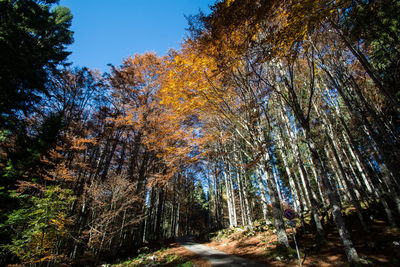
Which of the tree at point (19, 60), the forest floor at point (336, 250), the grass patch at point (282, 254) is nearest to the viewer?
the forest floor at point (336, 250)

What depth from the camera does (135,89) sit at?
1216 cm

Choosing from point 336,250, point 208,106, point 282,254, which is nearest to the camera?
point 336,250

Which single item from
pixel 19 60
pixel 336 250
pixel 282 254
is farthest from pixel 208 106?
pixel 19 60

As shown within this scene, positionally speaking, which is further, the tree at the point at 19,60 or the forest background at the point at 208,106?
the tree at the point at 19,60

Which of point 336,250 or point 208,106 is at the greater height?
point 208,106

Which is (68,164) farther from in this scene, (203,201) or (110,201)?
(203,201)

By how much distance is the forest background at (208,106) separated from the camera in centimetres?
473

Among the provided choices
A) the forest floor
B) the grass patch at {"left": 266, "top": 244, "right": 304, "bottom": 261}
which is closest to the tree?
the forest floor

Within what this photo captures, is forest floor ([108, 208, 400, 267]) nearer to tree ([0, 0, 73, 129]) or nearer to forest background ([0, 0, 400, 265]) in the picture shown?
forest background ([0, 0, 400, 265])

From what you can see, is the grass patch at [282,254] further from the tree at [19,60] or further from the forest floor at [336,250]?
the tree at [19,60]

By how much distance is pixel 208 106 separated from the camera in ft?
23.2

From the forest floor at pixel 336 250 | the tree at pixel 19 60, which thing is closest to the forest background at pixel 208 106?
the tree at pixel 19 60

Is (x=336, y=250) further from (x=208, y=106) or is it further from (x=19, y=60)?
(x=19, y=60)

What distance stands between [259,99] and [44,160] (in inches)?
535
